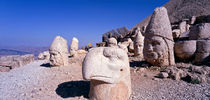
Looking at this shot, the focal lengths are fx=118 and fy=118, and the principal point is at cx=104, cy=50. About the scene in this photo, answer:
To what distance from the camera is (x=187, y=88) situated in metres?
3.08

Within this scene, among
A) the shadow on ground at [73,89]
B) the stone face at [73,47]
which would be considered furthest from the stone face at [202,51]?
the stone face at [73,47]

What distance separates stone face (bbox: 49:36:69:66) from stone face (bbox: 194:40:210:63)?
21.1ft

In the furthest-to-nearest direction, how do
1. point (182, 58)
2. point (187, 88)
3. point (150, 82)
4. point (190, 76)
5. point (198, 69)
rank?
point (182, 58)
point (198, 69)
point (150, 82)
point (190, 76)
point (187, 88)

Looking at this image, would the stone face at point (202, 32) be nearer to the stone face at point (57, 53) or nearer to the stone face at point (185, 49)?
the stone face at point (185, 49)

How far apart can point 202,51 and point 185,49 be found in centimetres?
58

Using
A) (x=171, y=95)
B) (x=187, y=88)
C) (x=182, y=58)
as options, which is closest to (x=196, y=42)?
(x=182, y=58)

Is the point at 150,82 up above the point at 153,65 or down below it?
below

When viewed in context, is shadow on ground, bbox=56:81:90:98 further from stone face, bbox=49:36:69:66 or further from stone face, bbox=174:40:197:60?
stone face, bbox=174:40:197:60

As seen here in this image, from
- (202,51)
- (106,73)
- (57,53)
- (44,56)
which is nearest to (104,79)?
(106,73)

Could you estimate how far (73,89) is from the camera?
3.49 metres

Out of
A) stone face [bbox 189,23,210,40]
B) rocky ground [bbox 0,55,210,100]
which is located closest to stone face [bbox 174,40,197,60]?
stone face [bbox 189,23,210,40]

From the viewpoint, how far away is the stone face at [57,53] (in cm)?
645

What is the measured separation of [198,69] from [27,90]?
5657mm

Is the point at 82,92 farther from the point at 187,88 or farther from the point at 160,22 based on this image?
the point at 160,22
